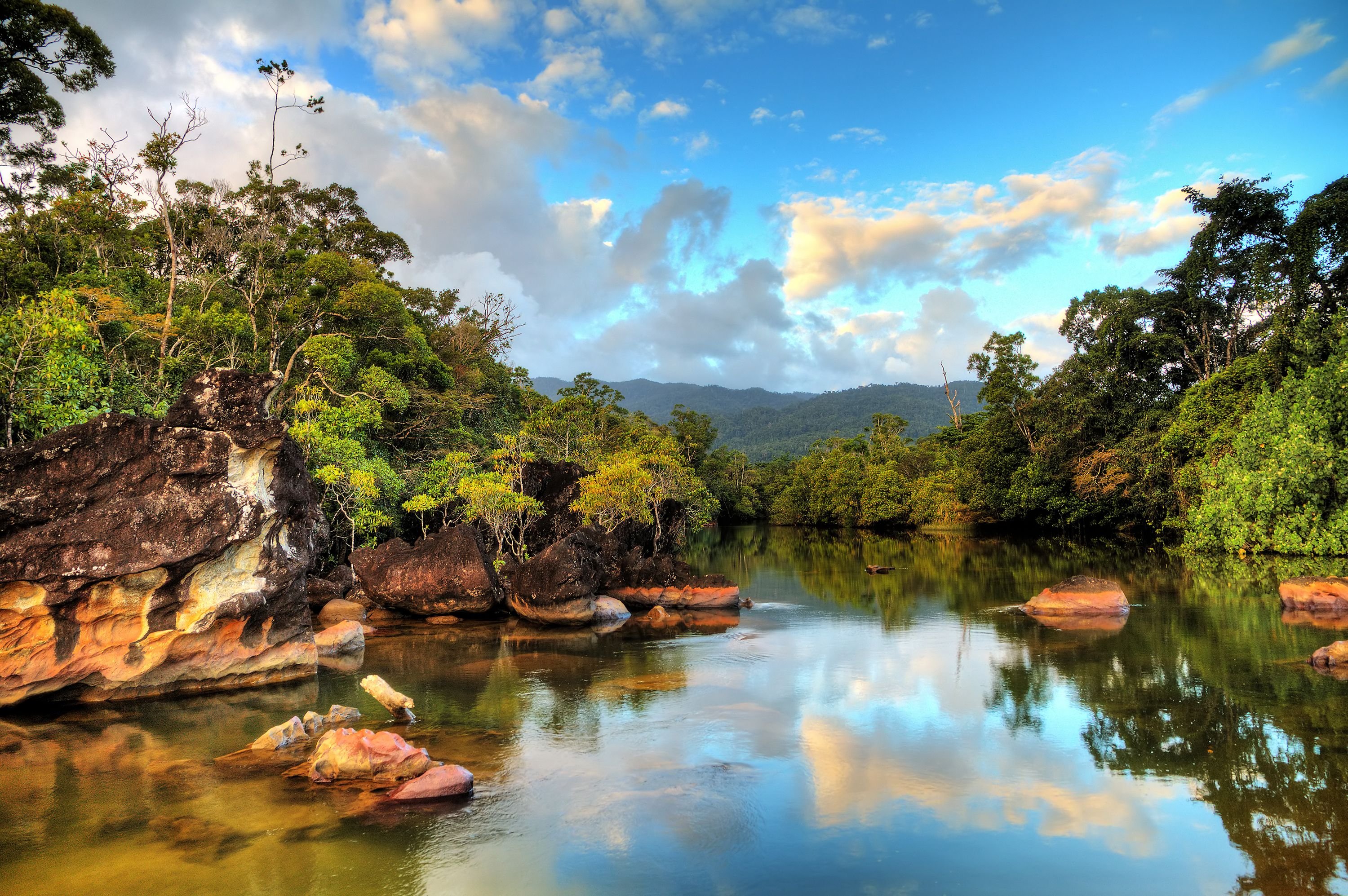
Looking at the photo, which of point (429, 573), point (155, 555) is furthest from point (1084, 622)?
point (155, 555)

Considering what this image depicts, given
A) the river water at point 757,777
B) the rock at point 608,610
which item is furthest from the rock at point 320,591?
the rock at point 608,610

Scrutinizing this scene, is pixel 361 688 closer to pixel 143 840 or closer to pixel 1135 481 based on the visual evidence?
pixel 143 840

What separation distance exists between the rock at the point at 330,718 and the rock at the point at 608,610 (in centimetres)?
1006

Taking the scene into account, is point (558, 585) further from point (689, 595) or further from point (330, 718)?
point (330, 718)

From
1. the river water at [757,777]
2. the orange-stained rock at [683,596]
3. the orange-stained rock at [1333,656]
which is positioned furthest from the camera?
the orange-stained rock at [683,596]

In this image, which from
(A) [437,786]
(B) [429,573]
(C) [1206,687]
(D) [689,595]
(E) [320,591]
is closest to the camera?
(A) [437,786]

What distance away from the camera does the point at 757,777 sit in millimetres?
10164

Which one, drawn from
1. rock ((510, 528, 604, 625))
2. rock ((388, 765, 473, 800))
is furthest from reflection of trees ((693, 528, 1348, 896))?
rock ((510, 528, 604, 625))

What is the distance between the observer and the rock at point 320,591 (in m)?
21.1

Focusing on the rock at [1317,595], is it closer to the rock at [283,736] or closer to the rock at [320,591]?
the rock at [283,736]

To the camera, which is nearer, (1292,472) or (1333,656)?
(1333,656)

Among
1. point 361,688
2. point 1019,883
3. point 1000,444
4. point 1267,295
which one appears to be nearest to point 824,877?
point 1019,883

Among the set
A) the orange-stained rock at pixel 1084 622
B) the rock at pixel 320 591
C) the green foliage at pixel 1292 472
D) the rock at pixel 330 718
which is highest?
the green foliage at pixel 1292 472

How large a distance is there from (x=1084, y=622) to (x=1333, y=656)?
21.1ft
